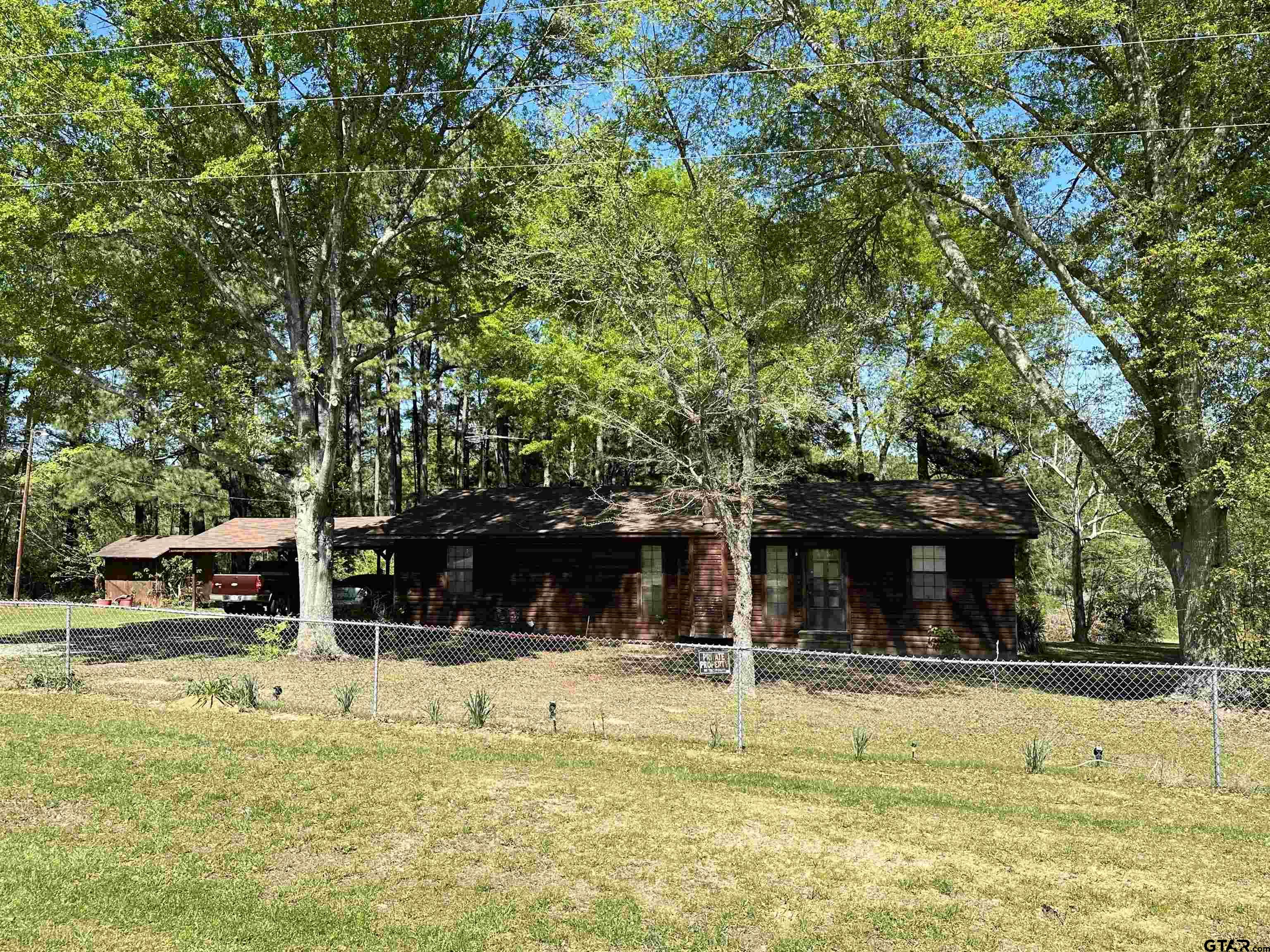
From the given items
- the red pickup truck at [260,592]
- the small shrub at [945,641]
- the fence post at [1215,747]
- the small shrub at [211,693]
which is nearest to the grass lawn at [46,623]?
the red pickup truck at [260,592]

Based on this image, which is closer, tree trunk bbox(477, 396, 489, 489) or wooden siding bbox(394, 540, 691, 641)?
wooden siding bbox(394, 540, 691, 641)

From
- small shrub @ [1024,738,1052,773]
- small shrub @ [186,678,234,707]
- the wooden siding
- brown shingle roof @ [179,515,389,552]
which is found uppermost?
brown shingle roof @ [179,515,389,552]

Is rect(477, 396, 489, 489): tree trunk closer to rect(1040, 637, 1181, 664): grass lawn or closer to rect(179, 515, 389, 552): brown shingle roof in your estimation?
rect(179, 515, 389, 552): brown shingle roof

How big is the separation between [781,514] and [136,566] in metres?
30.2

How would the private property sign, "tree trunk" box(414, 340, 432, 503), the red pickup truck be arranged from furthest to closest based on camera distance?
"tree trunk" box(414, 340, 432, 503) < the red pickup truck < the private property sign

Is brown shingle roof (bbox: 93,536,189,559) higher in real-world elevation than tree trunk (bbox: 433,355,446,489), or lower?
lower

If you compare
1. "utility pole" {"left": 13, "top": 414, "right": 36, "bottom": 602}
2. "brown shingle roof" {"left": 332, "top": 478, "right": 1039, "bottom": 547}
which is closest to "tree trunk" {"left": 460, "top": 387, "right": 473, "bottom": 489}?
"brown shingle roof" {"left": 332, "top": 478, "right": 1039, "bottom": 547}

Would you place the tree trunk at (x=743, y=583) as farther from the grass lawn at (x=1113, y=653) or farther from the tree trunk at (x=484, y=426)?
the tree trunk at (x=484, y=426)

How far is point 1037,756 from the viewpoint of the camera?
10273mm

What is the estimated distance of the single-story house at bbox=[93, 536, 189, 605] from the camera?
117ft

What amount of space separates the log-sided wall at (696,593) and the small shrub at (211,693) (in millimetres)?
10913

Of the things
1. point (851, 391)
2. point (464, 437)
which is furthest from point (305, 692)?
point (464, 437)

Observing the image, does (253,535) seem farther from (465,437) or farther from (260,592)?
(465,437)

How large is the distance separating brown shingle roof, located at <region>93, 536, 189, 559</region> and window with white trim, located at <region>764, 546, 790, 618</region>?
83.5 feet
